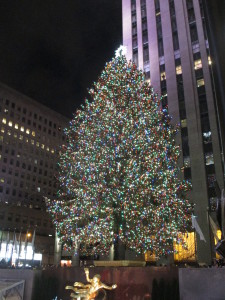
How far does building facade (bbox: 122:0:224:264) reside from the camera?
3750cm

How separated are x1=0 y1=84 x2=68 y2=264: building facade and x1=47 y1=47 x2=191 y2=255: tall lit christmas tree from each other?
63623 mm

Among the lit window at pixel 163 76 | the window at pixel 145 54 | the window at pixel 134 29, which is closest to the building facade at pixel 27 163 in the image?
the window at pixel 145 54

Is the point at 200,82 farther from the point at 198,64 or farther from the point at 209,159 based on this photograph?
the point at 209,159

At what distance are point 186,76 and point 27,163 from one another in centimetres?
6872

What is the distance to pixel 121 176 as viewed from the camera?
71.8 feet

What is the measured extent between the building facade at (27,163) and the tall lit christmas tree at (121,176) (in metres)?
63.6

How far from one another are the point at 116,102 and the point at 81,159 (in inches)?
206

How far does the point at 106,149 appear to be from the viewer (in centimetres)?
2230

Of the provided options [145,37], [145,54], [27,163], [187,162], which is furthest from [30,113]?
[187,162]

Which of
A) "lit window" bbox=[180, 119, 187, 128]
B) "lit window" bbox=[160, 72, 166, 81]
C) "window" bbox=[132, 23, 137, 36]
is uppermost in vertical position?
"window" bbox=[132, 23, 137, 36]

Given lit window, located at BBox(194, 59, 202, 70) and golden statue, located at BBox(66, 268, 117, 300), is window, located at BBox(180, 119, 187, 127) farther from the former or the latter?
golden statue, located at BBox(66, 268, 117, 300)

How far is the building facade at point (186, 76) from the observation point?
37.5 meters

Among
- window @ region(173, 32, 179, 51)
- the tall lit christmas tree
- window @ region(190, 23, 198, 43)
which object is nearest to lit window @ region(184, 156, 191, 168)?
the tall lit christmas tree

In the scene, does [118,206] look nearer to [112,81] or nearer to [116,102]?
[116,102]
